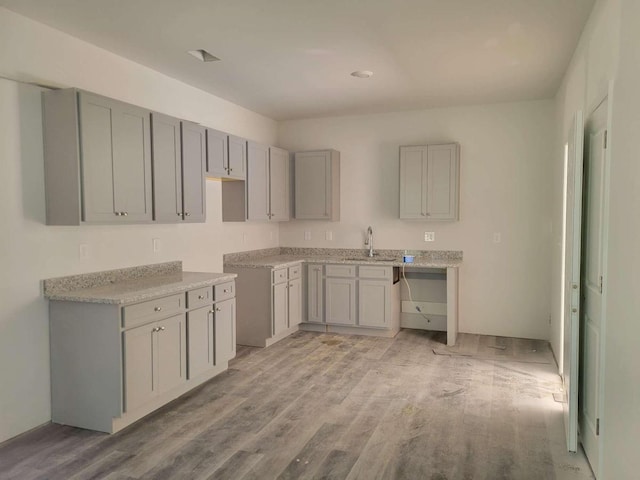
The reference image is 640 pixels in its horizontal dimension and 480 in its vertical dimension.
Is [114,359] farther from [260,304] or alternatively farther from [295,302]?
[295,302]

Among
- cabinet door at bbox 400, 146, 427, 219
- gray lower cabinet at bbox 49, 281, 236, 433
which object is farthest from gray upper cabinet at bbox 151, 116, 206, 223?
cabinet door at bbox 400, 146, 427, 219

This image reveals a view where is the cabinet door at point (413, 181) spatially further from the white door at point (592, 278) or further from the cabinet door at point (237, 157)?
the white door at point (592, 278)

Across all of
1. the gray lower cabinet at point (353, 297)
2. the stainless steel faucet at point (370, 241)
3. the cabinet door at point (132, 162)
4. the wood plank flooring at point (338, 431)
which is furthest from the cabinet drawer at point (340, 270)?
the cabinet door at point (132, 162)

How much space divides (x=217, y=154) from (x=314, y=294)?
2.11 metres

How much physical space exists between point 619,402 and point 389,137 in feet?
14.5

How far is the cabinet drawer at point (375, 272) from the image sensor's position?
5480mm

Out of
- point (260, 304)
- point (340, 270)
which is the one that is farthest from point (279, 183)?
point (260, 304)

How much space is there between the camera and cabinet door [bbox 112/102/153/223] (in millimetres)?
3418

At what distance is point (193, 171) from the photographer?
13.8ft

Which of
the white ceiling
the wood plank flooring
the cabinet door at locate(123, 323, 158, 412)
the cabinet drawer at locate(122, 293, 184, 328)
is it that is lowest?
the wood plank flooring

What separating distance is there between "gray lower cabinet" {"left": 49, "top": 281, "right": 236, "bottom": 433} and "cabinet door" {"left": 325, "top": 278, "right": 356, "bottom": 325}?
2.37 m

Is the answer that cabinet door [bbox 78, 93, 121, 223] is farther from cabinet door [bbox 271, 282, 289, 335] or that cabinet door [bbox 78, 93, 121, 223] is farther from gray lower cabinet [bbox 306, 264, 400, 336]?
gray lower cabinet [bbox 306, 264, 400, 336]

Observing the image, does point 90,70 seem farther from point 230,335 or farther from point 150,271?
point 230,335

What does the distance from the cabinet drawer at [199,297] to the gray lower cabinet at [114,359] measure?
0.08m
